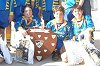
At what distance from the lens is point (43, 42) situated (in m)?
5.40

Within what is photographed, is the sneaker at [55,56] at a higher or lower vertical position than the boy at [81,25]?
lower

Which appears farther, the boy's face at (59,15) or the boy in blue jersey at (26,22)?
the boy's face at (59,15)

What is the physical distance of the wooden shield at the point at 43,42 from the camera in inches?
212

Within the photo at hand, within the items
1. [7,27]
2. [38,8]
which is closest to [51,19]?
[38,8]

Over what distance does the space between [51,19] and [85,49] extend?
1098 millimetres

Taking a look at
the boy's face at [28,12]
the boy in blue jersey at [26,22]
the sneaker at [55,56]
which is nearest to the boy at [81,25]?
the sneaker at [55,56]

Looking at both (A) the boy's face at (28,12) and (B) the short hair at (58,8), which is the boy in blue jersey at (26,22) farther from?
(B) the short hair at (58,8)

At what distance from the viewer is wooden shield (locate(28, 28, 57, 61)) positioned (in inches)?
212

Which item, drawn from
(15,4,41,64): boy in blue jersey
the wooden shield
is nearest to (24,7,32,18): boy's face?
(15,4,41,64): boy in blue jersey

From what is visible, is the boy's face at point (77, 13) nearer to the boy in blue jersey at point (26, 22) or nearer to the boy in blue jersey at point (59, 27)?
the boy in blue jersey at point (59, 27)

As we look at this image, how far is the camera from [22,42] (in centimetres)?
530

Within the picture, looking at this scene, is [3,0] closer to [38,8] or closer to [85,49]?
[38,8]

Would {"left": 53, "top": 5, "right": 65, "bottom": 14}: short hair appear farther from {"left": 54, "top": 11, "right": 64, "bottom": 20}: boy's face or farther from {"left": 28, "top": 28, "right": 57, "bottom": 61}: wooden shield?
{"left": 28, "top": 28, "right": 57, "bottom": 61}: wooden shield

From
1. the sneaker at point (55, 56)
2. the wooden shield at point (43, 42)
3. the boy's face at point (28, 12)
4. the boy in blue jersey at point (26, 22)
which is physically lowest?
the sneaker at point (55, 56)
